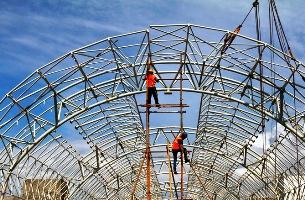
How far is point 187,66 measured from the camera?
2800 cm

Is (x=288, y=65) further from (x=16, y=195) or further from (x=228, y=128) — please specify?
(x=16, y=195)

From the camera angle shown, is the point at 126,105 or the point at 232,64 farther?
the point at 126,105

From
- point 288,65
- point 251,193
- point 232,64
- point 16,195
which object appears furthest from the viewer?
point 251,193

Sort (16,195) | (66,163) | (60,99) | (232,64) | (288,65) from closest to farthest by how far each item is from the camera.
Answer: (288,65)
(232,64)
(60,99)
(16,195)
(66,163)

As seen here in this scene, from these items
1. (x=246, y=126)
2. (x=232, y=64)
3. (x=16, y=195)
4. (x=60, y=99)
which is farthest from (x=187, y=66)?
(x=16, y=195)

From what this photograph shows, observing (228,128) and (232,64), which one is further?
(228,128)

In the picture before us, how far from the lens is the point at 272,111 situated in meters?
28.5

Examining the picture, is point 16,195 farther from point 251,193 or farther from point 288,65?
point 251,193

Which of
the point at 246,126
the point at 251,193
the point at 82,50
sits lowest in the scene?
the point at 82,50

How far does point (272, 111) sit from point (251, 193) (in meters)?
22.9

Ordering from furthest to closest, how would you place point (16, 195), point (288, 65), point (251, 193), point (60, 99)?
point (251, 193), point (16, 195), point (60, 99), point (288, 65)

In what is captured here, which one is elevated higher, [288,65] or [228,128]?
[228,128]

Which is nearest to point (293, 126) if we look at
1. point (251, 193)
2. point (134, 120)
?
point (134, 120)

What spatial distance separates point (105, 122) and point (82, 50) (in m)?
10.7
